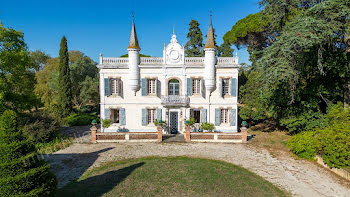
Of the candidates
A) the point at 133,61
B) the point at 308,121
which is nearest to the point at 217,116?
the point at 308,121

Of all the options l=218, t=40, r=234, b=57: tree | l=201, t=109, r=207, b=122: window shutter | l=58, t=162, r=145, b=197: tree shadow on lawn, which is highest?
l=218, t=40, r=234, b=57: tree

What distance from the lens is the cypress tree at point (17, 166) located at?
664cm

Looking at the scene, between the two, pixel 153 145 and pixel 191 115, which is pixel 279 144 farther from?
pixel 153 145

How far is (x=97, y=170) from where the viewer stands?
12.2 m

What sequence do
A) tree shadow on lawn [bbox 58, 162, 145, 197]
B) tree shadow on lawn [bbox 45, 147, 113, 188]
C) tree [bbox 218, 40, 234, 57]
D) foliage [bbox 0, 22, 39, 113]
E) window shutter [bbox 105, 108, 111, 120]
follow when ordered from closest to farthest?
1. tree shadow on lawn [bbox 58, 162, 145, 197]
2. tree shadow on lawn [bbox 45, 147, 113, 188]
3. foliage [bbox 0, 22, 39, 113]
4. window shutter [bbox 105, 108, 111, 120]
5. tree [bbox 218, 40, 234, 57]

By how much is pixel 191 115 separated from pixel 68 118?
17.5 meters

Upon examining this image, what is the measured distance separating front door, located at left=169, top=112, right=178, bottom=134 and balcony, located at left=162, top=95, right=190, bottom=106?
1308mm

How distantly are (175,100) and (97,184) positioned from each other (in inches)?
467

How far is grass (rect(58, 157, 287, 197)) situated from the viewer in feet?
30.3

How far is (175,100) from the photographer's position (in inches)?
795

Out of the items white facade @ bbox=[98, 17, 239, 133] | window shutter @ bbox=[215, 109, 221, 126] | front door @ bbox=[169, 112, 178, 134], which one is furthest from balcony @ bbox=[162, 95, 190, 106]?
window shutter @ bbox=[215, 109, 221, 126]

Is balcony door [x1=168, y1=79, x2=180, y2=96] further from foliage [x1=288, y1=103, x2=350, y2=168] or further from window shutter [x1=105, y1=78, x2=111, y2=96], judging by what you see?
foliage [x1=288, y1=103, x2=350, y2=168]

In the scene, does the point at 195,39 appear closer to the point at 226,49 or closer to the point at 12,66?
the point at 226,49

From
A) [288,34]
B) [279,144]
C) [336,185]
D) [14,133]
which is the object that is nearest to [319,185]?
[336,185]
